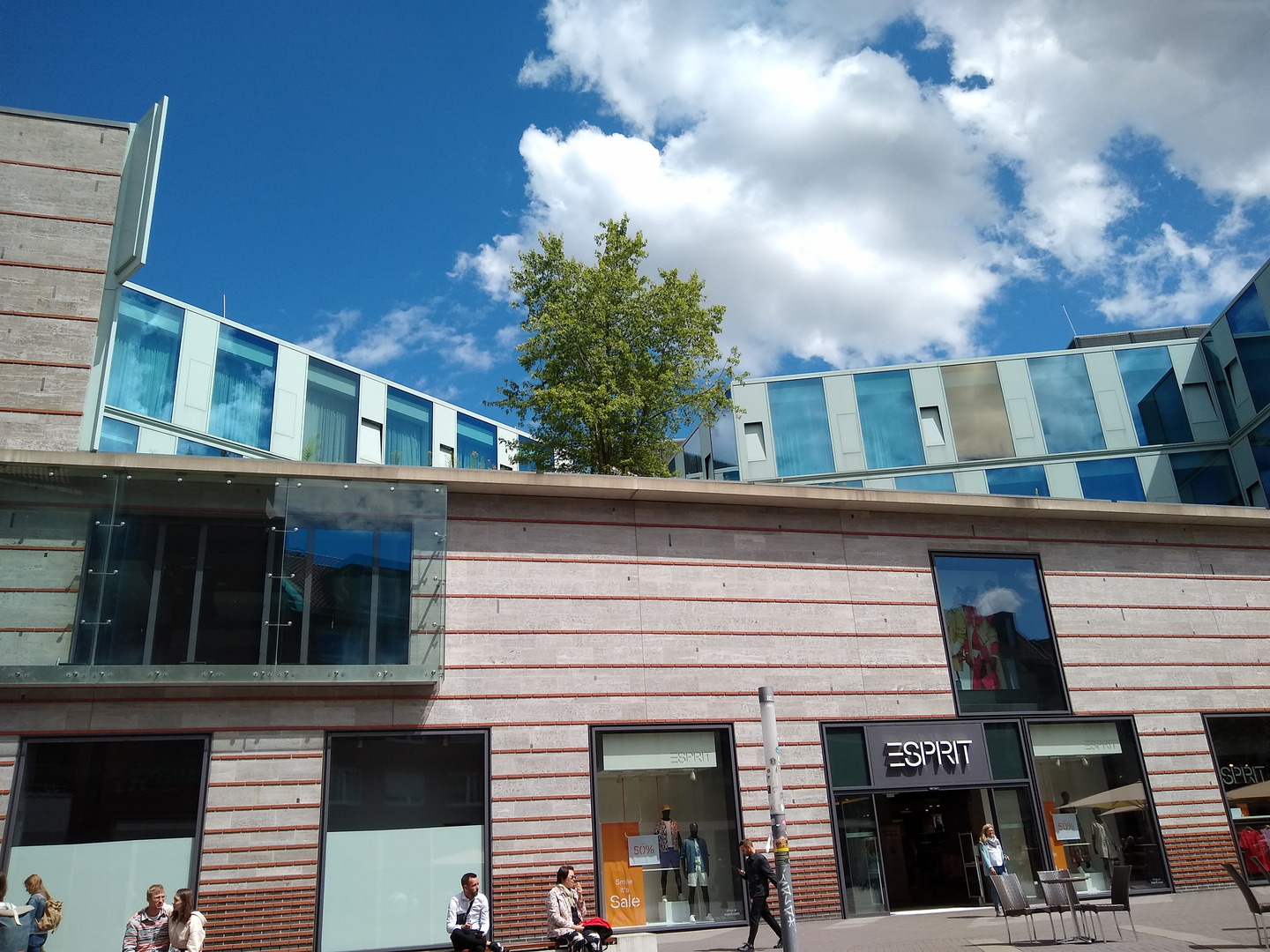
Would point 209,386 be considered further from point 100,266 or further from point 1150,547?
point 1150,547

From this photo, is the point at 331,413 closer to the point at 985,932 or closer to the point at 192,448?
the point at 192,448

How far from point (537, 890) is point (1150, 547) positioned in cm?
1397

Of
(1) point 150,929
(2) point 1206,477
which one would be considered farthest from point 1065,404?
(1) point 150,929

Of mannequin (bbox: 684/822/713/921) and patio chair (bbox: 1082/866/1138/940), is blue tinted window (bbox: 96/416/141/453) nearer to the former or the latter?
mannequin (bbox: 684/822/713/921)

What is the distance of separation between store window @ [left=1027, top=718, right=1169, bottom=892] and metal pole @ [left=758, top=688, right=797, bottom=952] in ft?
26.6

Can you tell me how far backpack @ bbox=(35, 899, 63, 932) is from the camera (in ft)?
39.9

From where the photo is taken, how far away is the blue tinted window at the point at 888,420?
3972cm

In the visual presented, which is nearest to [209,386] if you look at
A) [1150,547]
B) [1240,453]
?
[1150,547]

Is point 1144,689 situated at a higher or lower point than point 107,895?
higher

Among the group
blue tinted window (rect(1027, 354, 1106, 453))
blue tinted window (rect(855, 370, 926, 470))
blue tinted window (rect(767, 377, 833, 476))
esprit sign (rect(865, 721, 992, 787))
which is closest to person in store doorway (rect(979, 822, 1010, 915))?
esprit sign (rect(865, 721, 992, 787))

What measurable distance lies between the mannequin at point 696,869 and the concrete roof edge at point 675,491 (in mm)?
5729

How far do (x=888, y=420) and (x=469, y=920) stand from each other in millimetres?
32234

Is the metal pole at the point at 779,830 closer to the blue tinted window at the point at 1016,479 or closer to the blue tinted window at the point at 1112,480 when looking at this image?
the blue tinted window at the point at 1016,479

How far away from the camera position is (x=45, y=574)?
14.8 meters
